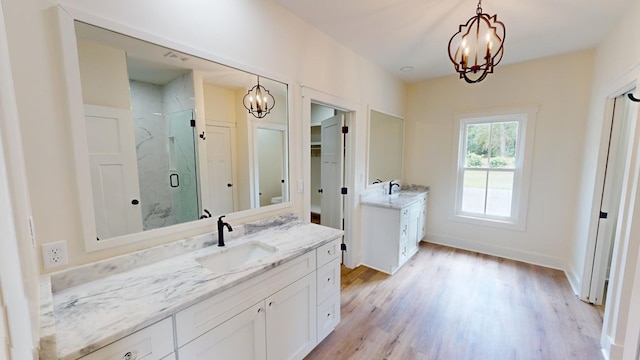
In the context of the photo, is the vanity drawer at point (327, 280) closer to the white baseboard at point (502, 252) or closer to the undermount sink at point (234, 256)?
the undermount sink at point (234, 256)

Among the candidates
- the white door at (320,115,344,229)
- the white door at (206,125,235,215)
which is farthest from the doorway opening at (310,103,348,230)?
the white door at (206,125,235,215)

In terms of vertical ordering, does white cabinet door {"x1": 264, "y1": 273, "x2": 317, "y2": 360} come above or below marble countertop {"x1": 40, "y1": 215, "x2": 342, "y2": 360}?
below

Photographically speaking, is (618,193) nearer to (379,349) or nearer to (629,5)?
(629,5)

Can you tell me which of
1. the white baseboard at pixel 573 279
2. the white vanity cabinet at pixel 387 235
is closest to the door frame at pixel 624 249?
the white baseboard at pixel 573 279

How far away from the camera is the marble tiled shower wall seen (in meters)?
1.44

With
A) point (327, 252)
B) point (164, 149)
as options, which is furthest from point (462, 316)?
point (164, 149)

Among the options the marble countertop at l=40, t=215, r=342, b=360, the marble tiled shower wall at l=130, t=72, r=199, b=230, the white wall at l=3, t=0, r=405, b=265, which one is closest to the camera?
the marble countertop at l=40, t=215, r=342, b=360

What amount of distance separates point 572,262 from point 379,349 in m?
2.73

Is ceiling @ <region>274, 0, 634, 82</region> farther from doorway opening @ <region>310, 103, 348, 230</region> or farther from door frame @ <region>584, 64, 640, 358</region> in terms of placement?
doorway opening @ <region>310, 103, 348, 230</region>

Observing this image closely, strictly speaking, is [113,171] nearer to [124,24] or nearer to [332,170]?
[124,24]

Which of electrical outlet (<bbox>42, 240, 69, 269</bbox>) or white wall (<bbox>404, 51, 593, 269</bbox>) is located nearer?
electrical outlet (<bbox>42, 240, 69, 269</bbox>)

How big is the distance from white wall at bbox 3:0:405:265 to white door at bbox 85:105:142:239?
9 centimetres

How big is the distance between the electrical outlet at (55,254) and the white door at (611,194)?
401cm

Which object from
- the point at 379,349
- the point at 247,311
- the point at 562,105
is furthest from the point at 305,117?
the point at 562,105
